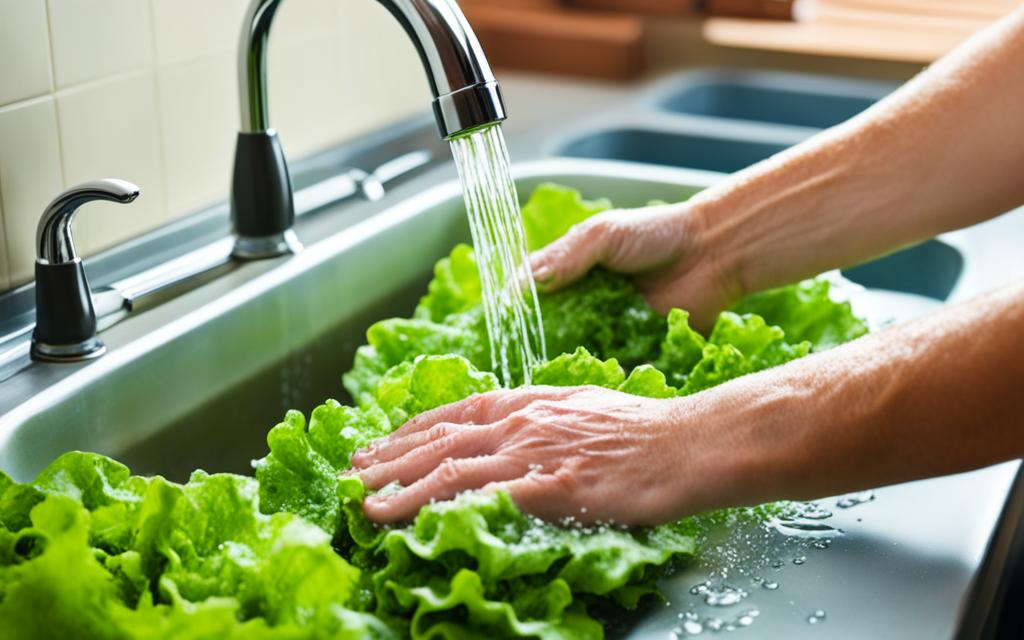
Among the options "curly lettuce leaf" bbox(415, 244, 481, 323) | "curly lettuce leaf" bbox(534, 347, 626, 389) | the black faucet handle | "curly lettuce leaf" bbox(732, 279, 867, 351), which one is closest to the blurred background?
the black faucet handle

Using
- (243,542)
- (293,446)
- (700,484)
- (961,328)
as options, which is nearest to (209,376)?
(293,446)

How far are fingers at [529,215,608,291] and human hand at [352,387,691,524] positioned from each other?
0.97 feet

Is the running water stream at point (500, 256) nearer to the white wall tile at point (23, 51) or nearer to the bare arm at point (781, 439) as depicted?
the bare arm at point (781, 439)

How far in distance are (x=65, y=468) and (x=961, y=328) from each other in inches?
23.2

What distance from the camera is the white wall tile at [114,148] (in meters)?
1.13

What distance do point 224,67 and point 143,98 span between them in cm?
14

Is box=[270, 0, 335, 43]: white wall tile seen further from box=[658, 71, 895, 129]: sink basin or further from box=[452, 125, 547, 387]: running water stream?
box=[658, 71, 895, 129]: sink basin

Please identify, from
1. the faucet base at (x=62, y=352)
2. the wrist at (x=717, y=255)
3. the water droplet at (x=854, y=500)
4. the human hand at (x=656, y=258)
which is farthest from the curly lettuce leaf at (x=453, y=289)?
the water droplet at (x=854, y=500)

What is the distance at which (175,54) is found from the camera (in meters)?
1.24

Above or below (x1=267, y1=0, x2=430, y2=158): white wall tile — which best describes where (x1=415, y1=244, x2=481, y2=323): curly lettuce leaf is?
below

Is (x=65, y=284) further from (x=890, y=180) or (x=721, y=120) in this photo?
(x=721, y=120)

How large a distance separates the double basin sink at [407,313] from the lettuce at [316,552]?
A: 64mm

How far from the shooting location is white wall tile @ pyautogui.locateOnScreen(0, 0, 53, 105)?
1.04 meters

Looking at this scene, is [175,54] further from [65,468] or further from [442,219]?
[65,468]
